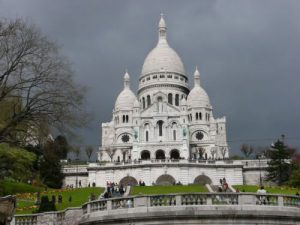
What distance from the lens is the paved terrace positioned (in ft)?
73.0

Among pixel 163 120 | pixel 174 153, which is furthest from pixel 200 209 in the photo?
pixel 163 120

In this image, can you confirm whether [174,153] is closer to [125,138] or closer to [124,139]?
[125,138]

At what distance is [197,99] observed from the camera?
126438 mm

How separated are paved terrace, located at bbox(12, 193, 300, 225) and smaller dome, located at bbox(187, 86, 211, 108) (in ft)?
336

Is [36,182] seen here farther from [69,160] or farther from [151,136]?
[151,136]

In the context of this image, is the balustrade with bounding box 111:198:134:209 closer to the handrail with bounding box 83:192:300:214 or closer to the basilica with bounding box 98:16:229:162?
the handrail with bounding box 83:192:300:214

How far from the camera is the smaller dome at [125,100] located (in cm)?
12812

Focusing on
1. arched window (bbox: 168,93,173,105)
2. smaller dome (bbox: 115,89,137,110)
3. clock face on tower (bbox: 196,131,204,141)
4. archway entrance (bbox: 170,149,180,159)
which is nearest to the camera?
archway entrance (bbox: 170,149,180,159)

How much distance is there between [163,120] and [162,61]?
915 inches

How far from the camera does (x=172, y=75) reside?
133500 millimetres

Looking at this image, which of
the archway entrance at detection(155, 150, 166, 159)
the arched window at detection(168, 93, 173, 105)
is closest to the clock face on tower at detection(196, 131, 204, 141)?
the arched window at detection(168, 93, 173, 105)

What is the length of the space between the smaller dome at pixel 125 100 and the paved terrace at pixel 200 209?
104 m

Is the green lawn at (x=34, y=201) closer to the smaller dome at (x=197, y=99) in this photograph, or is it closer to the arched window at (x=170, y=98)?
the smaller dome at (x=197, y=99)

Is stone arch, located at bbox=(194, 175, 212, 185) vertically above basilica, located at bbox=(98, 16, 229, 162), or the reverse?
basilica, located at bbox=(98, 16, 229, 162)
